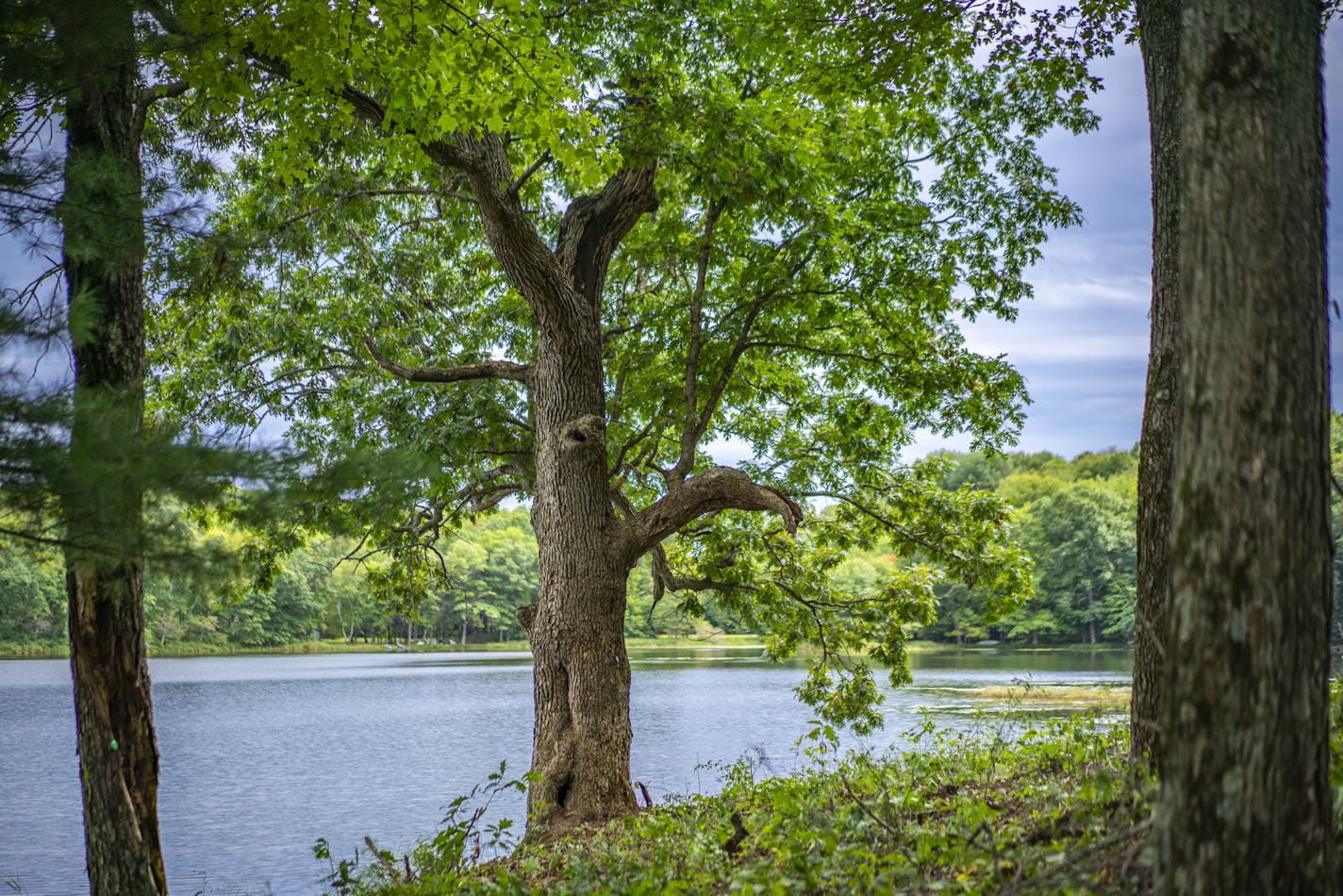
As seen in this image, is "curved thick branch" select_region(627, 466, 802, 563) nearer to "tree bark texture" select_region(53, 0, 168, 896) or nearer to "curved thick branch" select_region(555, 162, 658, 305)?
"curved thick branch" select_region(555, 162, 658, 305)

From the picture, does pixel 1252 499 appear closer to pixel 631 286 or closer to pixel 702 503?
pixel 702 503

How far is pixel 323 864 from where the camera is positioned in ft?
42.9

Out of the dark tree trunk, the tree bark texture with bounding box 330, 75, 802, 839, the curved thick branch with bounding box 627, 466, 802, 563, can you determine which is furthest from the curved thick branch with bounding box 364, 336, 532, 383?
the dark tree trunk

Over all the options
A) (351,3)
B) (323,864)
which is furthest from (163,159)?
(323,864)

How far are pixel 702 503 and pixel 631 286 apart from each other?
6047mm

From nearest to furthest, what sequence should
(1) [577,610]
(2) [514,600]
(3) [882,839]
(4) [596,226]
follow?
1. (3) [882,839]
2. (1) [577,610]
3. (4) [596,226]
4. (2) [514,600]

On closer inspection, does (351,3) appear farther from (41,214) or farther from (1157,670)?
(1157,670)

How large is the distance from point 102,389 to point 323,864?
10.7m

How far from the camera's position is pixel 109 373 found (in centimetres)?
586

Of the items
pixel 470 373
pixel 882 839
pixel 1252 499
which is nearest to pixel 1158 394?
pixel 1252 499

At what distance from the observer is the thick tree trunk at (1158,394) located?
4.93m

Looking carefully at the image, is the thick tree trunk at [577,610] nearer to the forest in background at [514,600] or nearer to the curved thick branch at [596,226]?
the curved thick branch at [596,226]

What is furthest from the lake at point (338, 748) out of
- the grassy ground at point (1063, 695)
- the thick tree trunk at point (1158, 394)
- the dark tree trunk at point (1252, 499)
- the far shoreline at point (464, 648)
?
the far shoreline at point (464, 648)

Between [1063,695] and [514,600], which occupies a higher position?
[1063,695]
